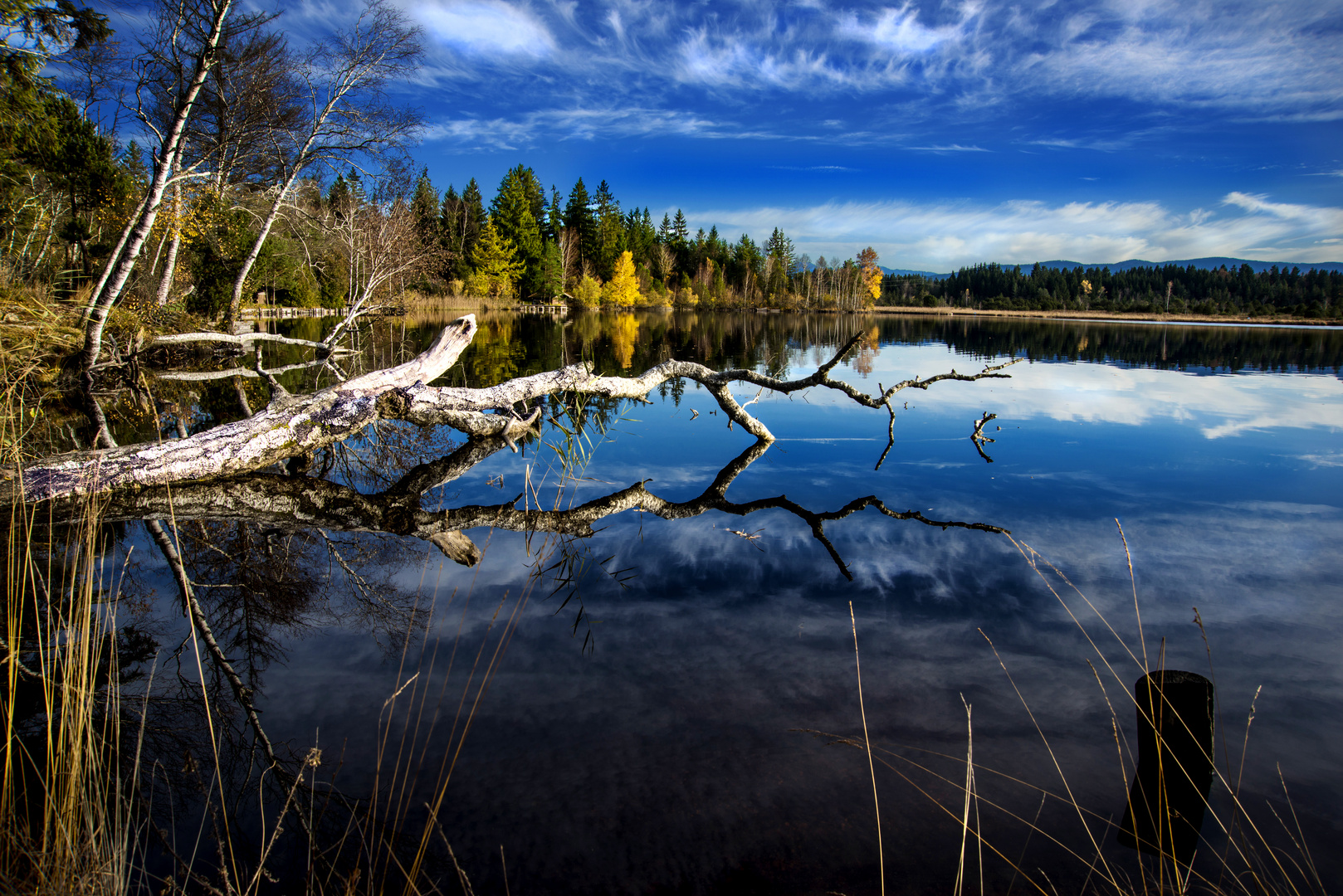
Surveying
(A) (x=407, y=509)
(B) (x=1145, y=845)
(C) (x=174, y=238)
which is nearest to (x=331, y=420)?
(A) (x=407, y=509)

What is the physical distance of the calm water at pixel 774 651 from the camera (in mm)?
2256

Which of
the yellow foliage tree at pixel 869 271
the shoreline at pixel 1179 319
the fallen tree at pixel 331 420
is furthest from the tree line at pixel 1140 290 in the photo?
the fallen tree at pixel 331 420

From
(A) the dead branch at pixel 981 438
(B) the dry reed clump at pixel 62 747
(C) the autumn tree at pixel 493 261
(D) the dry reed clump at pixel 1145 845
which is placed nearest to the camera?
(B) the dry reed clump at pixel 62 747

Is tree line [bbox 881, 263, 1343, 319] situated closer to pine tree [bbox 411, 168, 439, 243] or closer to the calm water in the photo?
pine tree [bbox 411, 168, 439, 243]

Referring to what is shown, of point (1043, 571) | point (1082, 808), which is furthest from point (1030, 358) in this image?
point (1082, 808)

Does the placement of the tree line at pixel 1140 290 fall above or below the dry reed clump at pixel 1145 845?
above

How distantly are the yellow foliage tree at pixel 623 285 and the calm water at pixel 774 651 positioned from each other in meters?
51.3

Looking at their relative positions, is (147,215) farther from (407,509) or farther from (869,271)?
(869,271)

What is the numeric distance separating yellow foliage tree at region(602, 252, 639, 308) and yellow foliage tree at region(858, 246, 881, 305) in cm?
2959

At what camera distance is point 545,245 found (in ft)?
172

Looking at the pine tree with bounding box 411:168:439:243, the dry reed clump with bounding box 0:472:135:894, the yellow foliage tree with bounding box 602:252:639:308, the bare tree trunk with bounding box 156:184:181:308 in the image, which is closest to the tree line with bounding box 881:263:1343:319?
the yellow foliage tree with bounding box 602:252:639:308

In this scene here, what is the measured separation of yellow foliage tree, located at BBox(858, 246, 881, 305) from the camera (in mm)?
71875

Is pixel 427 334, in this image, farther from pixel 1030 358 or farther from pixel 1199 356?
pixel 1199 356

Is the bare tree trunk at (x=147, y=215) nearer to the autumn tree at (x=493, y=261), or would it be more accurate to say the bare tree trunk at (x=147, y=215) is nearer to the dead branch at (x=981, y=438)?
the dead branch at (x=981, y=438)
